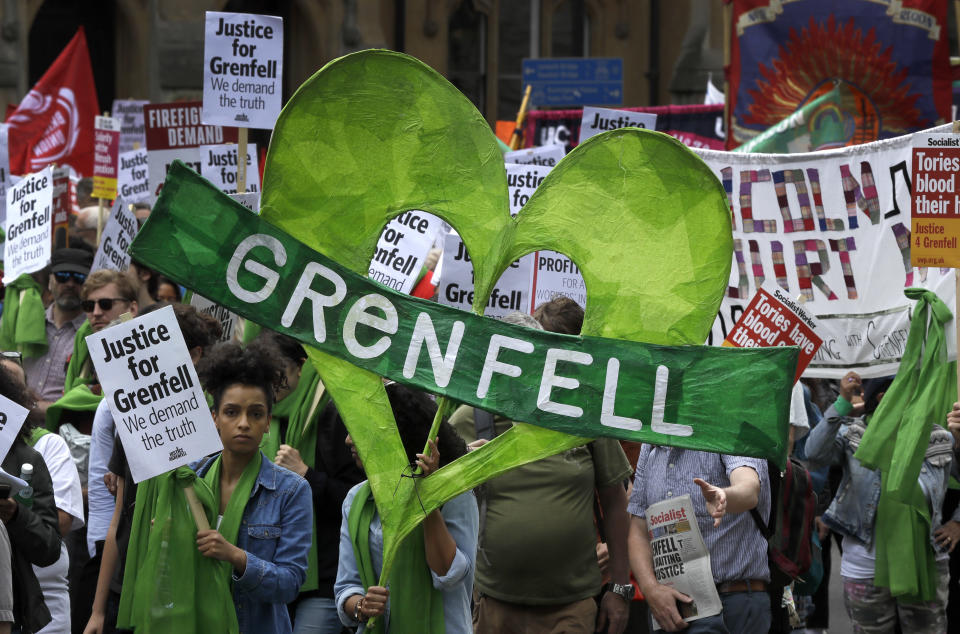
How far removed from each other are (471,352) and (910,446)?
304 centimetres

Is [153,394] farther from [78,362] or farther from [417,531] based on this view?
[78,362]

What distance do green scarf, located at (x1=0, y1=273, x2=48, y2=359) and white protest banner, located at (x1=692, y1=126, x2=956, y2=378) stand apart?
3646 mm

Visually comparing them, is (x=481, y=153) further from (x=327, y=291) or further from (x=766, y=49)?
(x=766, y=49)

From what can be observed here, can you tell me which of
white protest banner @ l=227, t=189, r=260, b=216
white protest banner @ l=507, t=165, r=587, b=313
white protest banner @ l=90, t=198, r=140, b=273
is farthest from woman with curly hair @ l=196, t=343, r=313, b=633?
white protest banner @ l=90, t=198, r=140, b=273

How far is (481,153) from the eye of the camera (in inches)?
174

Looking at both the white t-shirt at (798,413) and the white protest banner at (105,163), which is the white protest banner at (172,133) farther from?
the white t-shirt at (798,413)

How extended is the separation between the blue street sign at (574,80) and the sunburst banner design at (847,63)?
11.4m

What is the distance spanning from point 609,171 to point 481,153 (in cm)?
35

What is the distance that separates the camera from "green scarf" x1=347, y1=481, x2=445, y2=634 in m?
4.62

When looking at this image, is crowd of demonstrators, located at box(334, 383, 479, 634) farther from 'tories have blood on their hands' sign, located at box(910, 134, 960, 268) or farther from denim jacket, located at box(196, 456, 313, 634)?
'tories have blood on their hands' sign, located at box(910, 134, 960, 268)

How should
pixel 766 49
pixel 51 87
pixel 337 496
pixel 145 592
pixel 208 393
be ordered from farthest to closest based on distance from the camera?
pixel 51 87, pixel 766 49, pixel 337 496, pixel 208 393, pixel 145 592

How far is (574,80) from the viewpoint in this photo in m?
22.8

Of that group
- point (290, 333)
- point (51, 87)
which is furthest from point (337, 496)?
point (51, 87)

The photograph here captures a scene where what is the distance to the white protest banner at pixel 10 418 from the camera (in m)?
4.98
